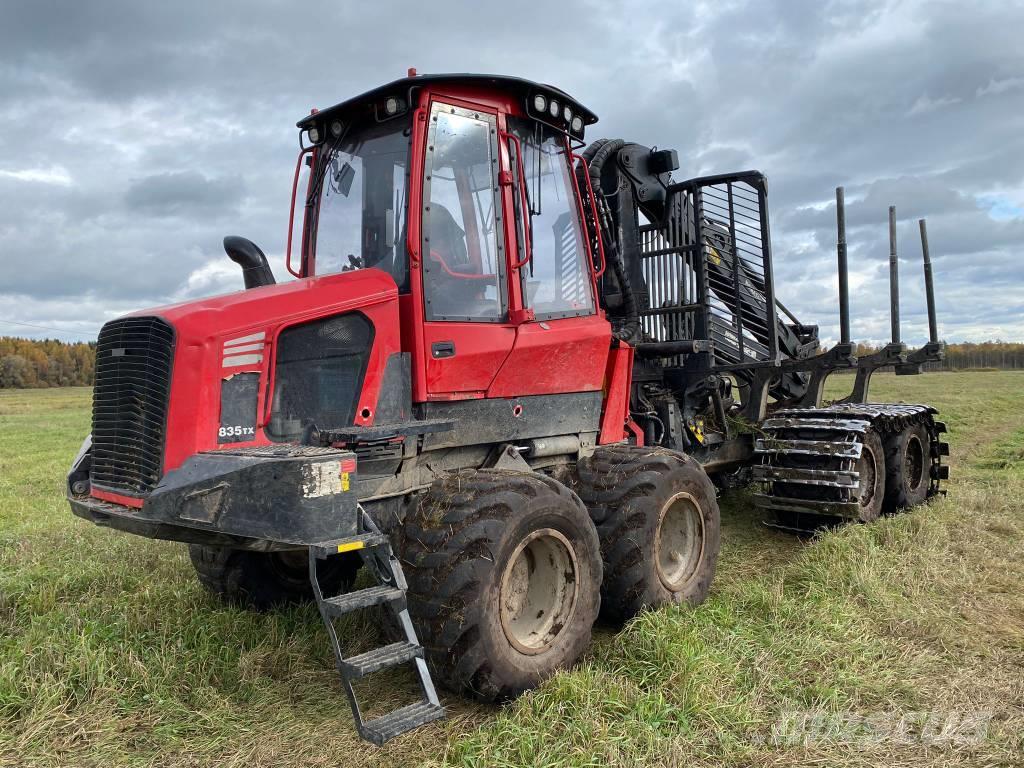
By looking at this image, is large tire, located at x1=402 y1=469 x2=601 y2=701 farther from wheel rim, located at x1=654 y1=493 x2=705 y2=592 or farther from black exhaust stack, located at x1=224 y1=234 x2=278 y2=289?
black exhaust stack, located at x1=224 y1=234 x2=278 y2=289

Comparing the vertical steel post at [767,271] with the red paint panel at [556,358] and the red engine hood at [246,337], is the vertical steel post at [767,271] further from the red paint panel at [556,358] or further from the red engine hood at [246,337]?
the red engine hood at [246,337]

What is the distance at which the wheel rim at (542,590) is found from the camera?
442 centimetres

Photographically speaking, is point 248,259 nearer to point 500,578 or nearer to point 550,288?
point 550,288

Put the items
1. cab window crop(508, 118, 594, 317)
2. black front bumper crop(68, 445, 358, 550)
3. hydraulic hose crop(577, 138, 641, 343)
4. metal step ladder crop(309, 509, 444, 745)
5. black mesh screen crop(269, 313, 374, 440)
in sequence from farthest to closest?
hydraulic hose crop(577, 138, 641, 343) < cab window crop(508, 118, 594, 317) < black mesh screen crop(269, 313, 374, 440) < black front bumper crop(68, 445, 358, 550) < metal step ladder crop(309, 509, 444, 745)

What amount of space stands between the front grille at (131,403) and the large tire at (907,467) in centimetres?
684

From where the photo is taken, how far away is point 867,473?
24.9 feet

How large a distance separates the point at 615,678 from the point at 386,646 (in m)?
1.29

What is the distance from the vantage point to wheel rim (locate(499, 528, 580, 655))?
4.42m

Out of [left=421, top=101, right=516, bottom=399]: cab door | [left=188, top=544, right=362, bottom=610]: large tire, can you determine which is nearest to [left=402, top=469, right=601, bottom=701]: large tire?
[left=421, top=101, right=516, bottom=399]: cab door

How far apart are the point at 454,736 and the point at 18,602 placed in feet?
11.1

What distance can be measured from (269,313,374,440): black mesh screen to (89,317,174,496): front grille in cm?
55

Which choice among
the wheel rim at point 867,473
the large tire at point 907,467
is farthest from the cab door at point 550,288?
the large tire at point 907,467

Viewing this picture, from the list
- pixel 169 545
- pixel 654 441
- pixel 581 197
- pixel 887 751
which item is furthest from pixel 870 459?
pixel 169 545

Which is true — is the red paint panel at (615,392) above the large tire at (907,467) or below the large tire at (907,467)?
above
